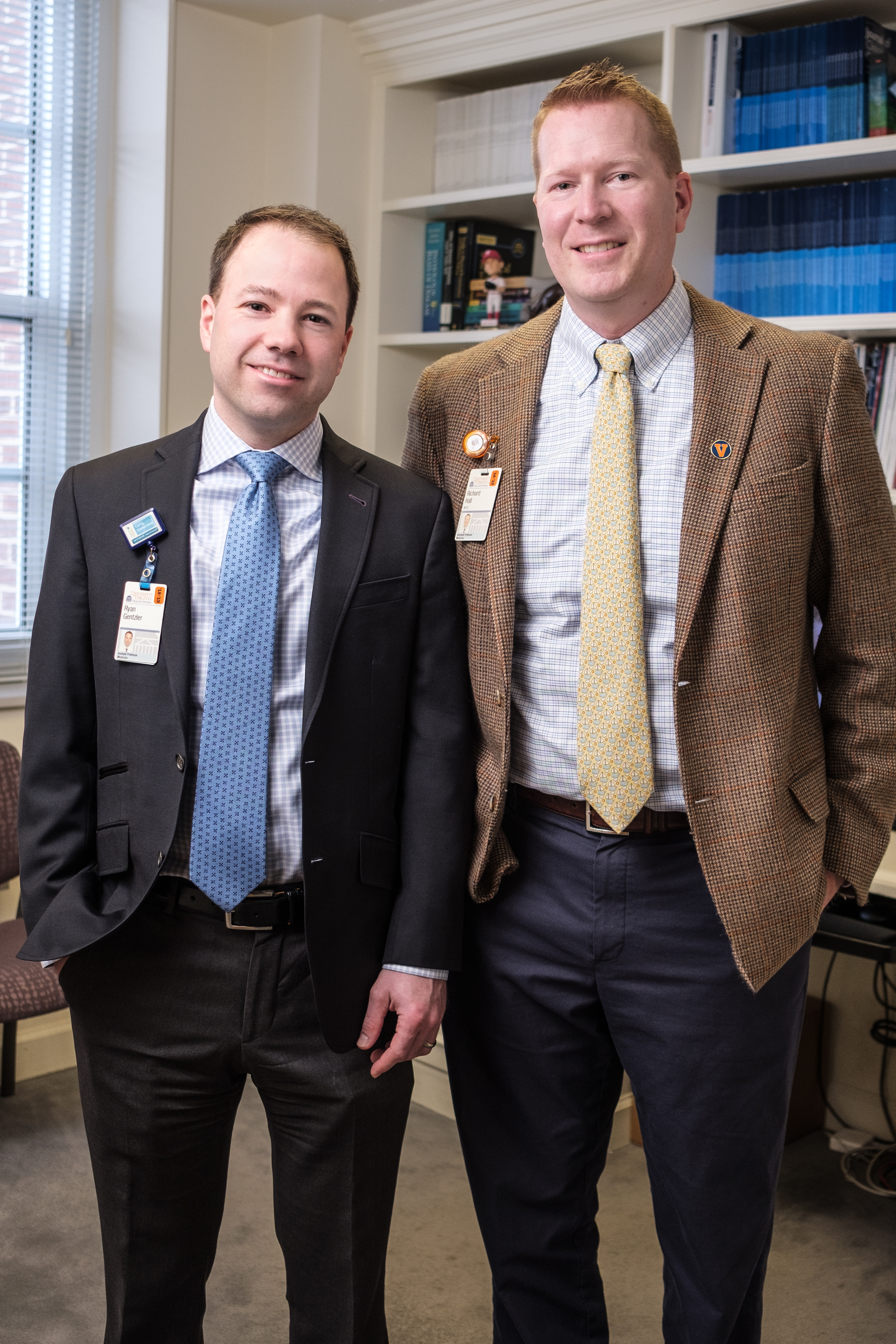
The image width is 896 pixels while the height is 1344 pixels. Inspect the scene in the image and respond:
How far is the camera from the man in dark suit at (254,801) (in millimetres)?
1564

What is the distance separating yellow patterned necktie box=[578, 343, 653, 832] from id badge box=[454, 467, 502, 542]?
0.14 m

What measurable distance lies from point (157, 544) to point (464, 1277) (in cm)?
179

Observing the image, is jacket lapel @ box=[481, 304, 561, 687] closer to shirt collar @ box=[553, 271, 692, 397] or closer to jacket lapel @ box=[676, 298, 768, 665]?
shirt collar @ box=[553, 271, 692, 397]

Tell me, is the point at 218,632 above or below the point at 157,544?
below

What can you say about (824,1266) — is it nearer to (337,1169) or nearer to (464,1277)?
(464,1277)

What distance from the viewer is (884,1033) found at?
3291 millimetres

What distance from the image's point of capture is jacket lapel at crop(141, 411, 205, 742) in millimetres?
1562

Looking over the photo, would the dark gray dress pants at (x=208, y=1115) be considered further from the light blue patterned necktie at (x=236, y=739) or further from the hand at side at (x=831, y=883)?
the hand at side at (x=831, y=883)

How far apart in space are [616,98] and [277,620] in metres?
0.79

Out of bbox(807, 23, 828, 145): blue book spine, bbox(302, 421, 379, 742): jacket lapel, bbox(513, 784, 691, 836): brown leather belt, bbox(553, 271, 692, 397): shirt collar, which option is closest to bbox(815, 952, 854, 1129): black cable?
bbox(513, 784, 691, 836): brown leather belt

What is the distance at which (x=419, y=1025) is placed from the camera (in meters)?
1.64

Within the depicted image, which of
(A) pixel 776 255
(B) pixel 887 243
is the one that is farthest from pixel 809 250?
(B) pixel 887 243

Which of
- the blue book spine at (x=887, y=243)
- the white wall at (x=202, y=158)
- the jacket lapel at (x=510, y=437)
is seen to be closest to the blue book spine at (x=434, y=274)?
the white wall at (x=202, y=158)

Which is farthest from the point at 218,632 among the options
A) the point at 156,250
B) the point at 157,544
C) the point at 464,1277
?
the point at 156,250
